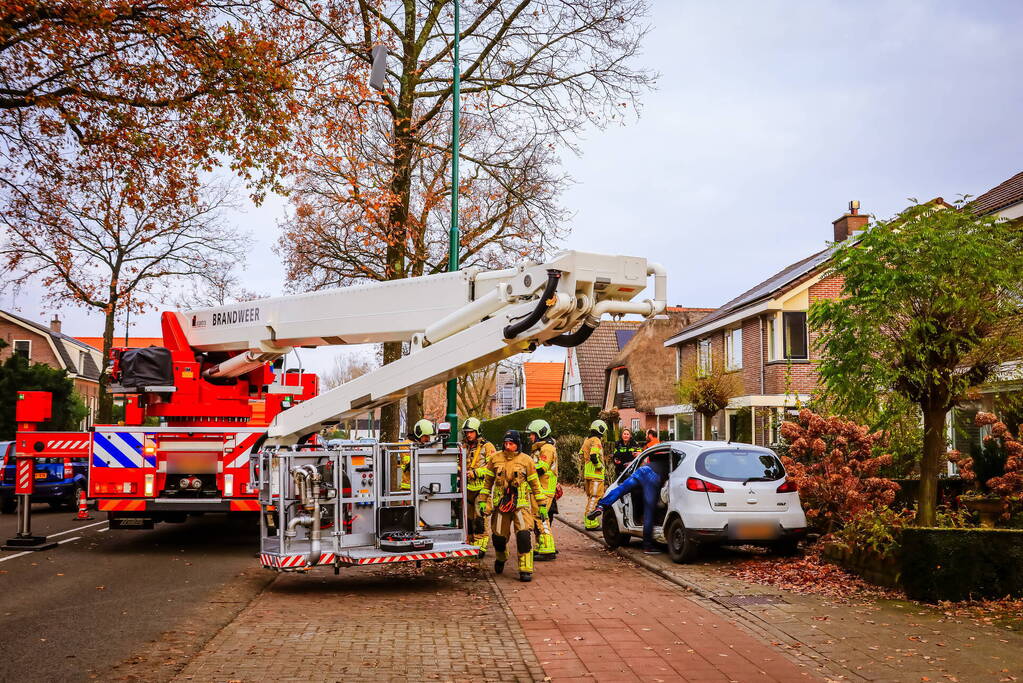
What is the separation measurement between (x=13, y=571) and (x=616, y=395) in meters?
→ 37.9

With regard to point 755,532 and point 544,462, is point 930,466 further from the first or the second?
point 544,462

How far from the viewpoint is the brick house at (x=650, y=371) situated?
4238 centimetres

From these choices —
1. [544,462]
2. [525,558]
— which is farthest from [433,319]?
[525,558]

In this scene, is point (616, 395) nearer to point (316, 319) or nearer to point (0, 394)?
point (0, 394)

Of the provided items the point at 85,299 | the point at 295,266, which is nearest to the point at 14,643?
the point at 295,266

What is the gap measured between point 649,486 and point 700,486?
1198mm

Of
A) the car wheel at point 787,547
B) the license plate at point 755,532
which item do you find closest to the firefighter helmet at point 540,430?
the license plate at point 755,532

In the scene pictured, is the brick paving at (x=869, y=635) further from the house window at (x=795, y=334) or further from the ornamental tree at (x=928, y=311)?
the house window at (x=795, y=334)

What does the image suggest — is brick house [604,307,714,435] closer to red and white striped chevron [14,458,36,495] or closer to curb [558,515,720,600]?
curb [558,515,720,600]

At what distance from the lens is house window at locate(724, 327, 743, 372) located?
32062 mm

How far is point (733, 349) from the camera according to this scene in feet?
108

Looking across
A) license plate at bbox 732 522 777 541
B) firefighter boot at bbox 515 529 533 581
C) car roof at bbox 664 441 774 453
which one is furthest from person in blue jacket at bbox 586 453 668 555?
firefighter boot at bbox 515 529 533 581

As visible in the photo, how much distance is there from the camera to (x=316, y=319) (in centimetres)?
1095

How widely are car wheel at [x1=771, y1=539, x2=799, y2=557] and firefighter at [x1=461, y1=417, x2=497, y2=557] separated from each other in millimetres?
3469
